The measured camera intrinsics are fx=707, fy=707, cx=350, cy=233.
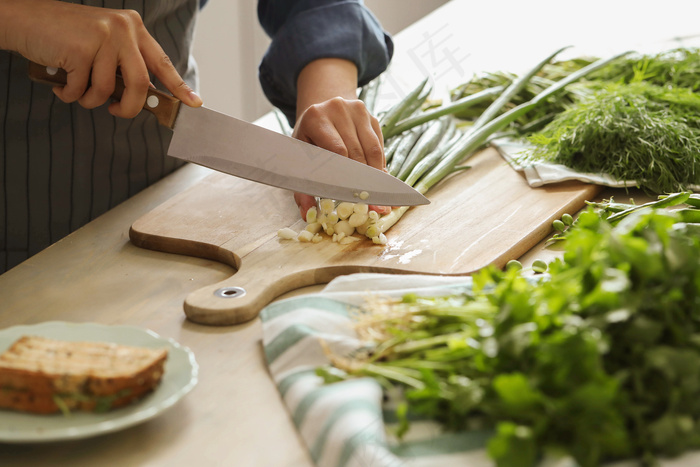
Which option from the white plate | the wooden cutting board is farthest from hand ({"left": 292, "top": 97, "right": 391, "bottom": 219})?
the white plate

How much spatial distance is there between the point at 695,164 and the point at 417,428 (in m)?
0.96

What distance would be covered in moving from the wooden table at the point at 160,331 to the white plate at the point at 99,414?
46 millimetres

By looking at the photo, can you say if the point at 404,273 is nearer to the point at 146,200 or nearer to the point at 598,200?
the point at 598,200

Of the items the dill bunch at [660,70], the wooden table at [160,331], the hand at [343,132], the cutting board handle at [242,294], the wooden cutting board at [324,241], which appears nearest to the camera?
the wooden table at [160,331]

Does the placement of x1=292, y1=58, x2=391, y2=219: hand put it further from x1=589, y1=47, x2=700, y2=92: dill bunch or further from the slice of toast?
x1=589, y1=47, x2=700, y2=92: dill bunch

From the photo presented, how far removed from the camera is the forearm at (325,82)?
1608 mm

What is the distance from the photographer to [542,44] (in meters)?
2.61

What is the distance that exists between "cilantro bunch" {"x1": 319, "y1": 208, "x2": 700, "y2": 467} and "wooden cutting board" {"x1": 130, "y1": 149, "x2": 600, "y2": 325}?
35cm

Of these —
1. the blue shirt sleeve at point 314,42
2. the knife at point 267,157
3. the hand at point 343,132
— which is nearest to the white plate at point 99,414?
the knife at point 267,157

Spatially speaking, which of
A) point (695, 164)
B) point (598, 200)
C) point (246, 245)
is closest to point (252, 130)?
point (246, 245)

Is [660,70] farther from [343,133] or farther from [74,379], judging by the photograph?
[74,379]

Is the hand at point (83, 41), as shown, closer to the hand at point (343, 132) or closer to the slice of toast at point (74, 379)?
the hand at point (343, 132)

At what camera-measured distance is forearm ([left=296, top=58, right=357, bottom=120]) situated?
5.28ft

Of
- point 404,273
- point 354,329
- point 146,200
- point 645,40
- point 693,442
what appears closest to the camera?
point 693,442
